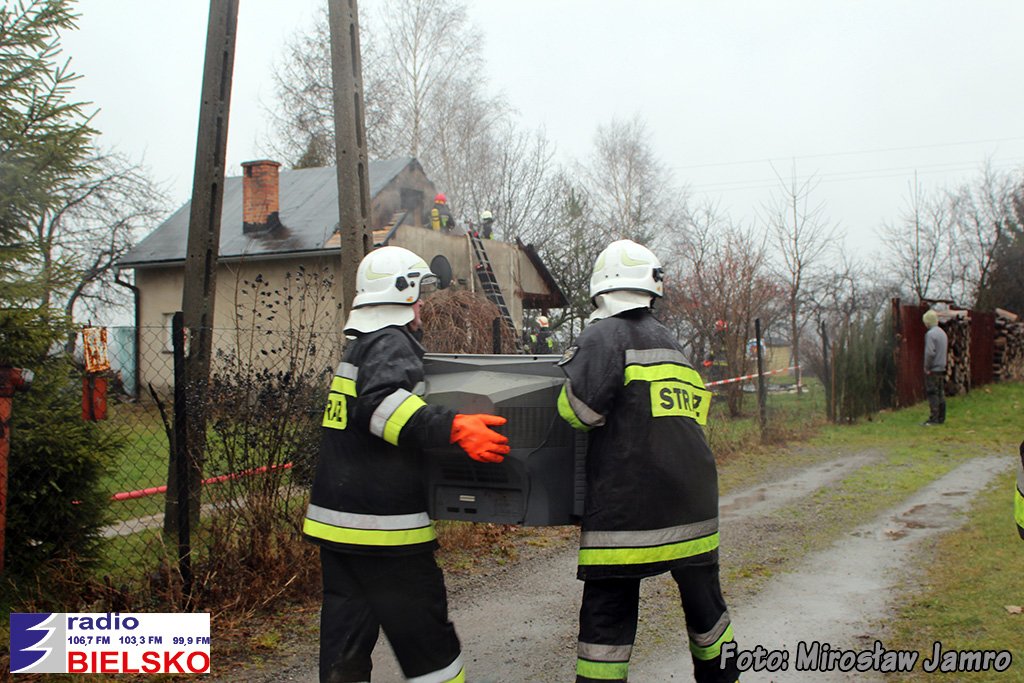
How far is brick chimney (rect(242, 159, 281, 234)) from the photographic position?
1966cm

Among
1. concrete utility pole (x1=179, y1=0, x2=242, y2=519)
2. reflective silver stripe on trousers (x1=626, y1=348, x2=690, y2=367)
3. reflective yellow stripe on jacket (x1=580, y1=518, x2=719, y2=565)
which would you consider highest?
concrete utility pole (x1=179, y1=0, x2=242, y2=519)

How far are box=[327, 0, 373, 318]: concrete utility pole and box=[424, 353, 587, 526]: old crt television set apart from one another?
9.58 feet

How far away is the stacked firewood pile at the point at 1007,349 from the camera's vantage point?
63.9 ft

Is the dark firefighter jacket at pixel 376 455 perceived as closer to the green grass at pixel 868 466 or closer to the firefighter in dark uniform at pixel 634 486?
the firefighter in dark uniform at pixel 634 486

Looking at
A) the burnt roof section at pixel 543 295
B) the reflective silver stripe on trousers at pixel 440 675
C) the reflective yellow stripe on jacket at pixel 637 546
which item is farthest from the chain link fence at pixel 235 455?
the burnt roof section at pixel 543 295

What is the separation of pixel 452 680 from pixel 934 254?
37805mm

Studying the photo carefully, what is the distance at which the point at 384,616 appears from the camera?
3.18 meters

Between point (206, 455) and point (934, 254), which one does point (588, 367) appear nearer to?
point (206, 455)

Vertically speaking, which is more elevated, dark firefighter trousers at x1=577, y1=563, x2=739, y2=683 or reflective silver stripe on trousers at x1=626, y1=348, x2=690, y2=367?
reflective silver stripe on trousers at x1=626, y1=348, x2=690, y2=367

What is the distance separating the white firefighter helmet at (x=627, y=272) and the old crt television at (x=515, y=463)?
0.45 m

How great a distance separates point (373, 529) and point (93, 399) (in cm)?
271

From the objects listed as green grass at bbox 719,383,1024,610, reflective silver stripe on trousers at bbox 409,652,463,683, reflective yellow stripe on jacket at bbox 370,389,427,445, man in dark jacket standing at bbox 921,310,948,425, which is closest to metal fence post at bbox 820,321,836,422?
green grass at bbox 719,383,1024,610

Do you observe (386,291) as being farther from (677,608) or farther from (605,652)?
(677,608)

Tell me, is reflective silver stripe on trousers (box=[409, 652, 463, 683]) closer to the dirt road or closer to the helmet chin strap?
the dirt road
